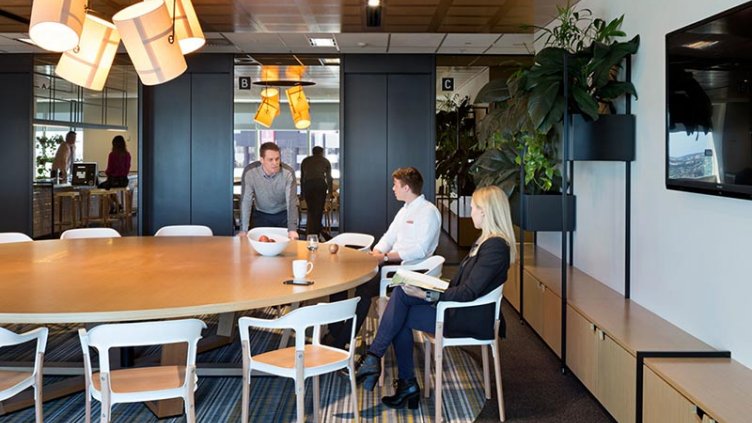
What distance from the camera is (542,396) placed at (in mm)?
4555

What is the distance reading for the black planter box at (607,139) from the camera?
4953 mm

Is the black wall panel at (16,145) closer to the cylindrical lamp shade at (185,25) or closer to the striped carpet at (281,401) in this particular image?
the striped carpet at (281,401)

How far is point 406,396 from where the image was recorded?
4324mm

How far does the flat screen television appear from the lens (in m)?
3.26

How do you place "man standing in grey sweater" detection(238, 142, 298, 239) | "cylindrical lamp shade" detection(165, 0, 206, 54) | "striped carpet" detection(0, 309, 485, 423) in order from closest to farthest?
1. "striped carpet" detection(0, 309, 485, 423)
2. "cylindrical lamp shade" detection(165, 0, 206, 54)
3. "man standing in grey sweater" detection(238, 142, 298, 239)

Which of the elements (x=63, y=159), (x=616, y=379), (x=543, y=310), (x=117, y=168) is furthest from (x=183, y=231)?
(x=63, y=159)

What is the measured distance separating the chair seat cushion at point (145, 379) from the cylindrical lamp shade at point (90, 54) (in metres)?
1.95

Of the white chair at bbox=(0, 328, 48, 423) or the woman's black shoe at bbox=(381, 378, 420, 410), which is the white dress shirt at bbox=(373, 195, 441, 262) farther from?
the white chair at bbox=(0, 328, 48, 423)

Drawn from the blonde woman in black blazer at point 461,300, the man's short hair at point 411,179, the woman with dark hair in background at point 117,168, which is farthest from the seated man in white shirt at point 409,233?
the woman with dark hair in background at point 117,168

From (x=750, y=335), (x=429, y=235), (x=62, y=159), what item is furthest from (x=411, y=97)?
(x=62, y=159)

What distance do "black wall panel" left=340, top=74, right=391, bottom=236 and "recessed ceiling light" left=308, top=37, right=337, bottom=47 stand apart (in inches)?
25.2

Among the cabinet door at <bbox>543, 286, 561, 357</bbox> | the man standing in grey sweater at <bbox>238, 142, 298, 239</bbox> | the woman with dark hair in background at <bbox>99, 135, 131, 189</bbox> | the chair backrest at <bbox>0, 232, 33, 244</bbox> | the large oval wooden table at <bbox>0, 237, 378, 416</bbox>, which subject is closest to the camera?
the large oval wooden table at <bbox>0, 237, 378, 416</bbox>

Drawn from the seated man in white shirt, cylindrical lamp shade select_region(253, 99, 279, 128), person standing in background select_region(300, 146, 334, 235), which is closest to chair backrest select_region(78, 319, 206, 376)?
the seated man in white shirt

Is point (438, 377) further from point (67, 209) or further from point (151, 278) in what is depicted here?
point (67, 209)
